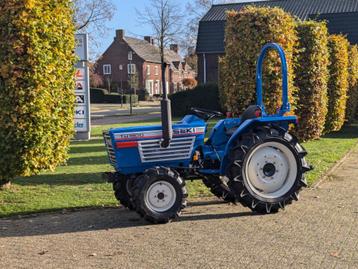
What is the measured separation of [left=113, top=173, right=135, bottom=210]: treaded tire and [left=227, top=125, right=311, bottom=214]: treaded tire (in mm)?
1412

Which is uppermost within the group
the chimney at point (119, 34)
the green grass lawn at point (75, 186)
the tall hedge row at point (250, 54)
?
the chimney at point (119, 34)

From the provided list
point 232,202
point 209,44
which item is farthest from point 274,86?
point 209,44

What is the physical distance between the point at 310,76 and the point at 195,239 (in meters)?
9.13

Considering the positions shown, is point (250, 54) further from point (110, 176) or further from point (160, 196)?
point (160, 196)

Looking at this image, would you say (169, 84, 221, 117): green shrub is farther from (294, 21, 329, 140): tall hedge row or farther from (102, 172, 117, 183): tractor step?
(102, 172, 117, 183): tractor step

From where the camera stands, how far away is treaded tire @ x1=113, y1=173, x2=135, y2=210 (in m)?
7.38

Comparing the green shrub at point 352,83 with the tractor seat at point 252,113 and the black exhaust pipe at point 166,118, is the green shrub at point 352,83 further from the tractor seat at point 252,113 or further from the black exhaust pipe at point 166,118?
the black exhaust pipe at point 166,118

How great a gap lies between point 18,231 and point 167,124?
229 cm

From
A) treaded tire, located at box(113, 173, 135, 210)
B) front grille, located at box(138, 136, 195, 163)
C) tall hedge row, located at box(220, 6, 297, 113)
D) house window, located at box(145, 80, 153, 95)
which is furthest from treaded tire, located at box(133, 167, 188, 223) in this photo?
house window, located at box(145, 80, 153, 95)

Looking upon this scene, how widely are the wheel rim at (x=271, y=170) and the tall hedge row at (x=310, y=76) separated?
690 cm

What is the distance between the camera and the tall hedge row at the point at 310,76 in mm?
14148

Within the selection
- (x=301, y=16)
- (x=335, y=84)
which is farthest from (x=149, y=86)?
(x=335, y=84)

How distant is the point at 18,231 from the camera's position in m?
6.73

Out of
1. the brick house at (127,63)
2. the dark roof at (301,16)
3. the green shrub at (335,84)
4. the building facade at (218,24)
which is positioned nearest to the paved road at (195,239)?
the green shrub at (335,84)
